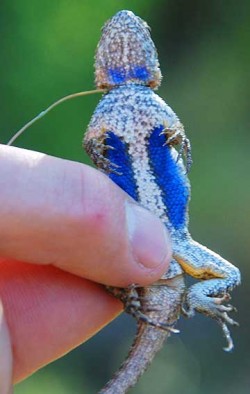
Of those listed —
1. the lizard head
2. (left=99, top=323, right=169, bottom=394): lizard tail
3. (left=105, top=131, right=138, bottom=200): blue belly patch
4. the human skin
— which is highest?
the lizard head

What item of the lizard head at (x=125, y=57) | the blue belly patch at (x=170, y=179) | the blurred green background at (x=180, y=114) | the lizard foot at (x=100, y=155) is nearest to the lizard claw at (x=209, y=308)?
the blue belly patch at (x=170, y=179)

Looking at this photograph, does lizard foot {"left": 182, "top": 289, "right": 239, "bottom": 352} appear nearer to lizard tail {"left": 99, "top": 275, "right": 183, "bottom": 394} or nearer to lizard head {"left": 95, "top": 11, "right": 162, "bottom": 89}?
lizard tail {"left": 99, "top": 275, "right": 183, "bottom": 394}

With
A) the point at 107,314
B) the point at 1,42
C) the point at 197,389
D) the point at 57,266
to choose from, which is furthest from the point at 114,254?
the point at 1,42

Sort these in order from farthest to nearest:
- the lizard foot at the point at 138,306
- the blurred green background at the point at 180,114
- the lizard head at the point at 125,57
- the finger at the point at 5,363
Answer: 1. the blurred green background at the point at 180,114
2. the lizard head at the point at 125,57
3. the lizard foot at the point at 138,306
4. the finger at the point at 5,363

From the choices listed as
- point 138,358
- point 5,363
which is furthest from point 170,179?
point 5,363

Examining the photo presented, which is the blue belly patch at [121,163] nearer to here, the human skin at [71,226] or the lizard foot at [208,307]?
the human skin at [71,226]

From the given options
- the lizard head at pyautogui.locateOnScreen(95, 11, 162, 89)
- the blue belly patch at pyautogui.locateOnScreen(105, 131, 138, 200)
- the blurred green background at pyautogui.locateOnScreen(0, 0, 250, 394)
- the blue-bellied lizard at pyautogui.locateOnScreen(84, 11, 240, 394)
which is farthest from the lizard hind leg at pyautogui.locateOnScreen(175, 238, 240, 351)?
the blurred green background at pyautogui.locateOnScreen(0, 0, 250, 394)
